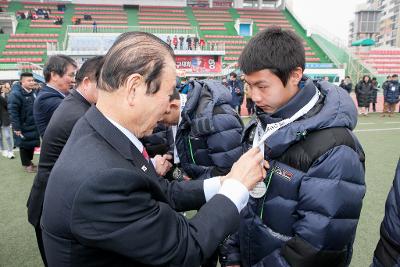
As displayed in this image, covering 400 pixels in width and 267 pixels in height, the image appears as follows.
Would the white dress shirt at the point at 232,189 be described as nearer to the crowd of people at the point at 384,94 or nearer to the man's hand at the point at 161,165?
the man's hand at the point at 161,165

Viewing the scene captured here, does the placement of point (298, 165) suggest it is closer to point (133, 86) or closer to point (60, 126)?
point (133, 86)

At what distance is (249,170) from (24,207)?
422cm

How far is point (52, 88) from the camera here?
11.3 feet

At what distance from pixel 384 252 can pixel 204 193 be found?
872mm

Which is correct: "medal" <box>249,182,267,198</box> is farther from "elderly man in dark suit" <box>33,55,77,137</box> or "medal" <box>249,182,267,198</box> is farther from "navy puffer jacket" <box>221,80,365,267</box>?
"elderly man in dark suit" <box>33,55,77,137</box>

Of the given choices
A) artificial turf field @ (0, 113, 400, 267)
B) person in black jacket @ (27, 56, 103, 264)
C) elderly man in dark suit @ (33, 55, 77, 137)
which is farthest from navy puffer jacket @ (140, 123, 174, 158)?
artificial turf field @ (0, 113, 400, 267)

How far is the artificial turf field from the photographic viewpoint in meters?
3.22

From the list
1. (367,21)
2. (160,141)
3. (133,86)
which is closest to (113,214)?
(133,86)

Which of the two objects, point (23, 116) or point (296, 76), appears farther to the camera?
point (23, 116)

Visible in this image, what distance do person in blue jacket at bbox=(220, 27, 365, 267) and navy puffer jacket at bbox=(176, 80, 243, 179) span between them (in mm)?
482

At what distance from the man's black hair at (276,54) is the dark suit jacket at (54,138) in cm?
131

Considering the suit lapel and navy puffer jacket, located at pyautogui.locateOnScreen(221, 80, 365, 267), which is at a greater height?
the suit lapel

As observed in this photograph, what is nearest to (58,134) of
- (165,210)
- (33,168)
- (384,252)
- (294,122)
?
(165,210)

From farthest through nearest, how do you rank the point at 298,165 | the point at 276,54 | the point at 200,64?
the point at 200,64, the point at 276,54, the point at 298,165
